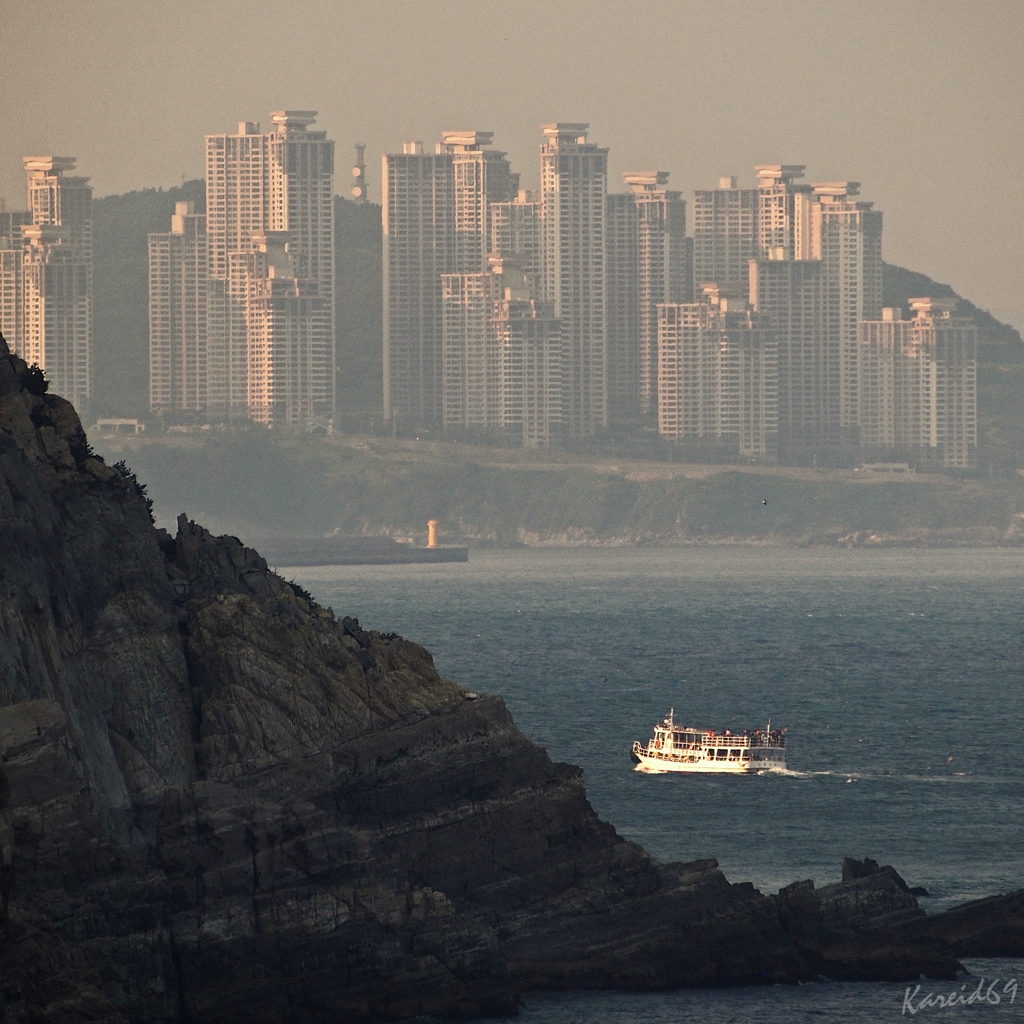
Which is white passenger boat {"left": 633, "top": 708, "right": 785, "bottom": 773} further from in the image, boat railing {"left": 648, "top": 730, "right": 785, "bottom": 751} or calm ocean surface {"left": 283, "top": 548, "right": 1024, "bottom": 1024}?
calm ocean surface {"left": 283, "top": 548, "right": 1024, "bottom": 1024}

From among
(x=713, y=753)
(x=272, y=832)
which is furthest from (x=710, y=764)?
(x=272, y=832)

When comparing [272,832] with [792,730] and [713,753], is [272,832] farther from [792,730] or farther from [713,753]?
[792,730]

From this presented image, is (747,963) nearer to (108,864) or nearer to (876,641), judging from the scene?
(108,864)

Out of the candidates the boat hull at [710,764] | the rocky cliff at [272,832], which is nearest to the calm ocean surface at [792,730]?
the boat hull at [710,764]

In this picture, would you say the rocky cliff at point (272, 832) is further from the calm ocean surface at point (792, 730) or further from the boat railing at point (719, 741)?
Answer: the boat railing at point (719, 741)

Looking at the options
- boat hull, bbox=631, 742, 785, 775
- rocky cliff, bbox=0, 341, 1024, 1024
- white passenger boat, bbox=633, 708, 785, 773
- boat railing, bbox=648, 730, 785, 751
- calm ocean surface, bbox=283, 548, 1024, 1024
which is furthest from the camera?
boat railing, bbox=648, 730, 785, 751

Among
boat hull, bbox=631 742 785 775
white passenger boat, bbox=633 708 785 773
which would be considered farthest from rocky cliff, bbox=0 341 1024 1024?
white passenger boat, bbox=633 708 785 773
